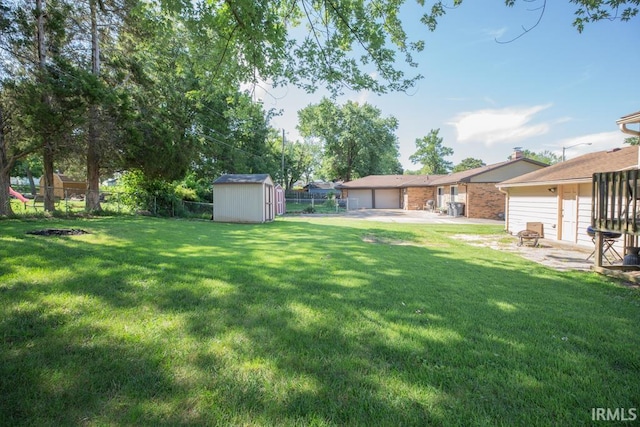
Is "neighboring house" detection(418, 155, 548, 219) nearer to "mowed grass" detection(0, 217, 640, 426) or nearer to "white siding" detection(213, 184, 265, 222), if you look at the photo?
"white siding" detection(213, 184, 265, 222)

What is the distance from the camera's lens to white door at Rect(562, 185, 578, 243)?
1084 cm

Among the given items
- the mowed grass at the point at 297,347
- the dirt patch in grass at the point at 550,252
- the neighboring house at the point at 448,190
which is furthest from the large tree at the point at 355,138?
the mowed grass at the point at 297,347

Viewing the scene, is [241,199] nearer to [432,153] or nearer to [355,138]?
[355,138]

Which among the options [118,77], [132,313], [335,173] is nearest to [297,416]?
[132,313]

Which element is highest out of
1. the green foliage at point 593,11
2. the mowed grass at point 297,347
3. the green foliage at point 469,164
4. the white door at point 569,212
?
the green foliage at point 469,164

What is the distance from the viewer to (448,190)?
27.2 metres

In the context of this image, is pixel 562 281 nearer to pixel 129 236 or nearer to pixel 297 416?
pixel 297 416

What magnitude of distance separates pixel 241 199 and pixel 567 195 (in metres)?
14.6

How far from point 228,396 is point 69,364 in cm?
130

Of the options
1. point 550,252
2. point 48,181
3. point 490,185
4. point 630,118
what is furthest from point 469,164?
point 48,181

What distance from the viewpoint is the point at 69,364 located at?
7.46 feet

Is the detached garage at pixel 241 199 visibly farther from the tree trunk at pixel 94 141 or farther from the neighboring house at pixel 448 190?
the neighboring house at pixel 448 190

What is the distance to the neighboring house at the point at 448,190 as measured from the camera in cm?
2228

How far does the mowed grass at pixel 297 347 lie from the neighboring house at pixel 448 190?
19008 millimetres
